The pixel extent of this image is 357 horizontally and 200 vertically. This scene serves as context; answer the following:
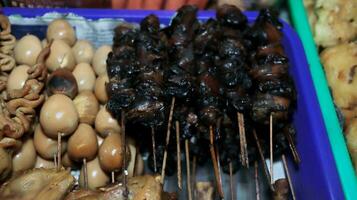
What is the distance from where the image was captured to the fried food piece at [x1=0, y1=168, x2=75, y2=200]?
1672 millimetres

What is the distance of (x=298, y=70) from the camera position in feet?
7.13

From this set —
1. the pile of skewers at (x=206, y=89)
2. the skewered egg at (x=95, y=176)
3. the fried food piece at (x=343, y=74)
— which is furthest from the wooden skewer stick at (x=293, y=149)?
the skewered egg at (x=95, y=176)

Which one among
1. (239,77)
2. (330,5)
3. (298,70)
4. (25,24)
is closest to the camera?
(239,77)

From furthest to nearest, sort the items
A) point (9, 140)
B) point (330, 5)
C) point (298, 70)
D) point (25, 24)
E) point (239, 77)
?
point (330, 5), point (25, 24), point (298, 70), point (239, 77), point (9, 140)

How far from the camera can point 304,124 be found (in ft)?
6.76

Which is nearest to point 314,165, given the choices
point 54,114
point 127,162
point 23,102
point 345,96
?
point 345,96

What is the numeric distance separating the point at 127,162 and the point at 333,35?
1306 mm

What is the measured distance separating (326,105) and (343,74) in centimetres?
25

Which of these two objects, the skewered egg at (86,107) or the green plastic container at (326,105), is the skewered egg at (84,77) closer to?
the skewered egg at (86,107)

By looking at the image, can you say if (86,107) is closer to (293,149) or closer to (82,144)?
(82,144)

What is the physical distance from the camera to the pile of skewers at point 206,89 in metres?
1.93

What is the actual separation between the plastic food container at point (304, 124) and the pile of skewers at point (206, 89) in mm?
64

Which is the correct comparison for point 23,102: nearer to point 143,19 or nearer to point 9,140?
point 9,140

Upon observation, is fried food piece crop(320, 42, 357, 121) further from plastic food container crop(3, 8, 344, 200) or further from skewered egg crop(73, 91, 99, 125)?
skewered egg crop(73, 91, 99, 125)
